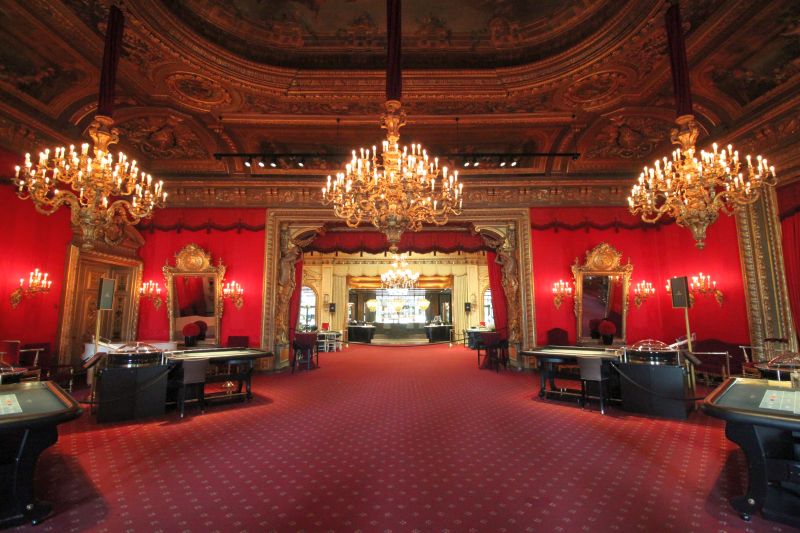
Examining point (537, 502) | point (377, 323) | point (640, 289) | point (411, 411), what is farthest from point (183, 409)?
point (377, 323)

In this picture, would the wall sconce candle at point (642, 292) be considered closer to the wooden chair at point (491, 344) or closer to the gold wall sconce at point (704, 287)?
the gold wall sconce at point (704, 287)

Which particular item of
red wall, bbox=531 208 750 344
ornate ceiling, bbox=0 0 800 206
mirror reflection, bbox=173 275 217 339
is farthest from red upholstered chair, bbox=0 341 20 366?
red wall, bbox=531 208 750 344

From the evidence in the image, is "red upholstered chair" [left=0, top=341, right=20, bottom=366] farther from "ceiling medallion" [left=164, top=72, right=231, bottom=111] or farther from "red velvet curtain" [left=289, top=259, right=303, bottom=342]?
"red velvet curtain" [left=289, top=259, right=303, bottom=342]

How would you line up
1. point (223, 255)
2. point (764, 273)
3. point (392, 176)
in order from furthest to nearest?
point (223, 255), point (764, 273), point (392, 176)

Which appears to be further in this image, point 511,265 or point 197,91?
point 511,265

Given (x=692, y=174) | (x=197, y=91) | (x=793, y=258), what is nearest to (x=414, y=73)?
(x=197, y=91)

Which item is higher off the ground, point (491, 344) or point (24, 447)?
point (491, 344)

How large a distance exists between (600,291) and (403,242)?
4.97 meters

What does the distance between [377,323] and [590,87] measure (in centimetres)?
1448

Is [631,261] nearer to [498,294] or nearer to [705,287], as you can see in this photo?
[705,287]

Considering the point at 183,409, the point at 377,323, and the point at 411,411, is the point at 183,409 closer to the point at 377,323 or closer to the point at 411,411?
the point at 411,411

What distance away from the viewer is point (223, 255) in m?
8.80

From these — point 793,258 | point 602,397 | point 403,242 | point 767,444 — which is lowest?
point 602,397

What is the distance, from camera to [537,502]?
8.43ft
